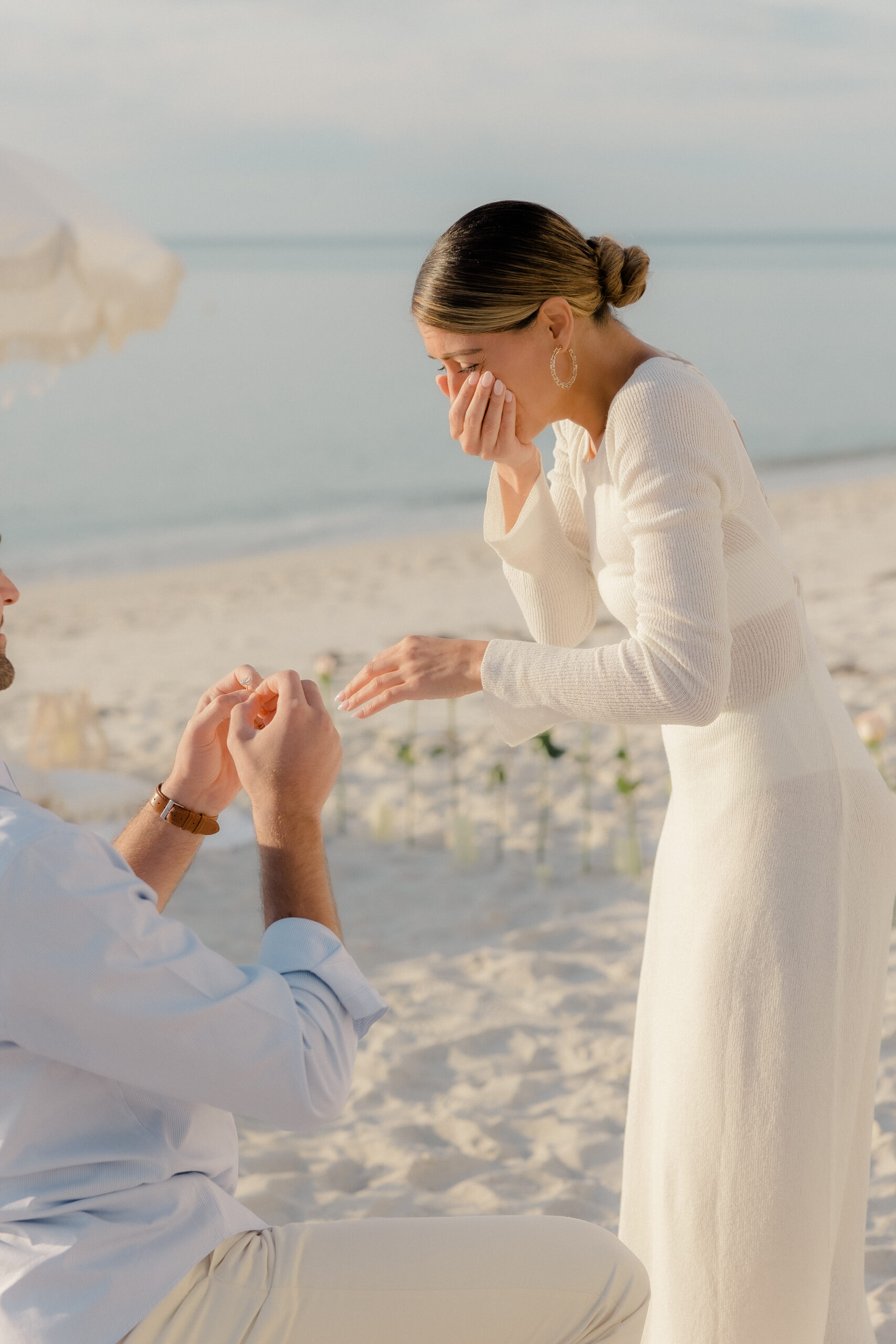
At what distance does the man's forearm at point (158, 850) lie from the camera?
1878 millimetres

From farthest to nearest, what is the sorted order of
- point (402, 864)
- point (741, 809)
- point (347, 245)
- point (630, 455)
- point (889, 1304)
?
point (347, 245) → point (402, 864) → point (889, 1304) → point (741, 809) → point (630, 455)

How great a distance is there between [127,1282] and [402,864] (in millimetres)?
3702

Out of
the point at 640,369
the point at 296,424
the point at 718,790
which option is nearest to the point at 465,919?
the point at 718,790

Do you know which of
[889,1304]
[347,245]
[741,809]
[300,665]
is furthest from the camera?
[347,245]

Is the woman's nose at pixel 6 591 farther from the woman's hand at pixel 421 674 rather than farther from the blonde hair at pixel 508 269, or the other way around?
the blonde hair at pixel 508 269

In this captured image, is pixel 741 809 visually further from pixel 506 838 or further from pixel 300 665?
pixel 300 665

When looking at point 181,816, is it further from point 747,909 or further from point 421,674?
point 747,909

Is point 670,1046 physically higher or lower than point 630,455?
lower

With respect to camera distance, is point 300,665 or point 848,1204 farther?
point 300,665

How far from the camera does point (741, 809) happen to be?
2061 millimetres

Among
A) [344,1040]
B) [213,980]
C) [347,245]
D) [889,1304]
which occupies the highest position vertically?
[347,245]

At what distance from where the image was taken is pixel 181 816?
189 centimetres

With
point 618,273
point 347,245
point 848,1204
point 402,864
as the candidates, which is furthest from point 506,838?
point 347,245

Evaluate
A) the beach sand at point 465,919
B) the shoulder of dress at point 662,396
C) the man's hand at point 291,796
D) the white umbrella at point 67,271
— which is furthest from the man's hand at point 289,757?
the white umbrella at point 67,271
